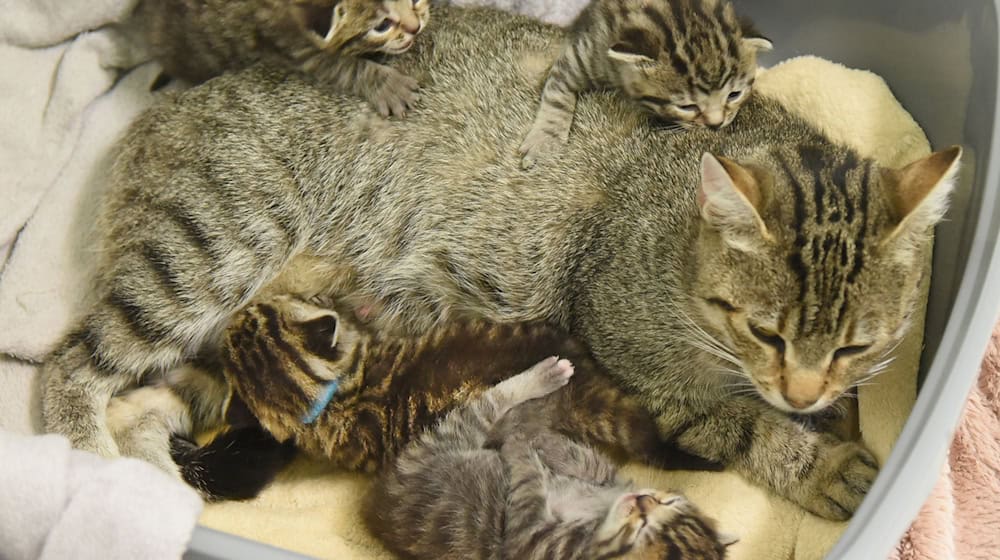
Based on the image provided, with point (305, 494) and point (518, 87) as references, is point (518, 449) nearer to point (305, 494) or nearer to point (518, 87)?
point (305, 494)

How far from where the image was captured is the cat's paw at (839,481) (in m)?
1.99

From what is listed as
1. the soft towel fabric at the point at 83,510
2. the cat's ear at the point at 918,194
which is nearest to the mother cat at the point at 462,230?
the cat's ear at the point at 918,194

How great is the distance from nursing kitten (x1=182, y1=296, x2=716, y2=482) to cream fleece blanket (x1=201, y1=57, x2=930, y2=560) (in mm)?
95

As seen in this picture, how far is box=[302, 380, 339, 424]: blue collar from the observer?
2.09 m

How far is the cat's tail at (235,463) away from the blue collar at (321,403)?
0.54ft

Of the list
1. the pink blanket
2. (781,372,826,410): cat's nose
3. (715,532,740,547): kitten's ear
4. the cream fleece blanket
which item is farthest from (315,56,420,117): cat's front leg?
the pink blanket

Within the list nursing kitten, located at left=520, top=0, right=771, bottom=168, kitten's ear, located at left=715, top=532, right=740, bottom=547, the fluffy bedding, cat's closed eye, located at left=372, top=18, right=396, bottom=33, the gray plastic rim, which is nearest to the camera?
the gray plastic rim

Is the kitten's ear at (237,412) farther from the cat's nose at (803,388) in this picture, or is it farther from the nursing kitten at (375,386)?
the cat's nose at (803,388)

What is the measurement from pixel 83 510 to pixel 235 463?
0.57m

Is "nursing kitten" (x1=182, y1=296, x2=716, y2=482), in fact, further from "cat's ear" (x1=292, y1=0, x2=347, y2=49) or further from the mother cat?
"cat's ear" (x1=292, y1=0, x2=347, y2=49)

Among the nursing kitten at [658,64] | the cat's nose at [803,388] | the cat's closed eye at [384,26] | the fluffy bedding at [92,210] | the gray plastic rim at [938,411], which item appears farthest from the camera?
the cat's closed eye at [384,26]

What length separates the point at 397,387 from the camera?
7.14 feet

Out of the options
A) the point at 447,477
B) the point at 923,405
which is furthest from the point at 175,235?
the point at 923,405

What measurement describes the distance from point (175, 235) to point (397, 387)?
73cm
